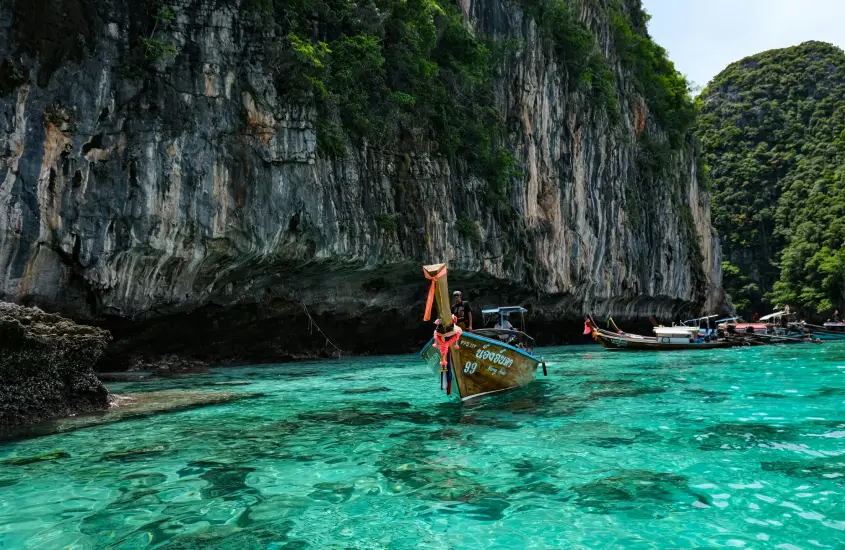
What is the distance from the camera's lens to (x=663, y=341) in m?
24.7

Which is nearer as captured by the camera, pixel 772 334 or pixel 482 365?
pixel 482 365

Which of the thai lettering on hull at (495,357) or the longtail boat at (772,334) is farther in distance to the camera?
the longtail boat at (772,334)

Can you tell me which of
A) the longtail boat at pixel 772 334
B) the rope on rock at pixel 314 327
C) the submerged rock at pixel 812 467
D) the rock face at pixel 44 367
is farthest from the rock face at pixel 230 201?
the submerged rock at pixel 812 467

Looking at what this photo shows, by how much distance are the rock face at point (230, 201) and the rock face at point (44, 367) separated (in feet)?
15.7

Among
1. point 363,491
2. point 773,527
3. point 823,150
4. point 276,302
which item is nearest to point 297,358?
point 276,302

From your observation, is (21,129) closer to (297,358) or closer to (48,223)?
(48,223)

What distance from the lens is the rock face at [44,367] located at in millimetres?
8242

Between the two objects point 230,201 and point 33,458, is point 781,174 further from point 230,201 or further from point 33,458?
point 33,458

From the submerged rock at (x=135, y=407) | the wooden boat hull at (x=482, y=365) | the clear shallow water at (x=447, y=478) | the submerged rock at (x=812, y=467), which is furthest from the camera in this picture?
the wooden boat hull at (x=482, y=365)

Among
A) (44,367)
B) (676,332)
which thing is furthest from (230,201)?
(676,332)

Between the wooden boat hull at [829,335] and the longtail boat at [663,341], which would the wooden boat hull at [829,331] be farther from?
the longtail boat at [663,341]

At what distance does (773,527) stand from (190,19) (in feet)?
53.5

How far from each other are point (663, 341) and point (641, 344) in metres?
0.92

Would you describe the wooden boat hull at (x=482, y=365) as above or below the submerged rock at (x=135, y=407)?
above
